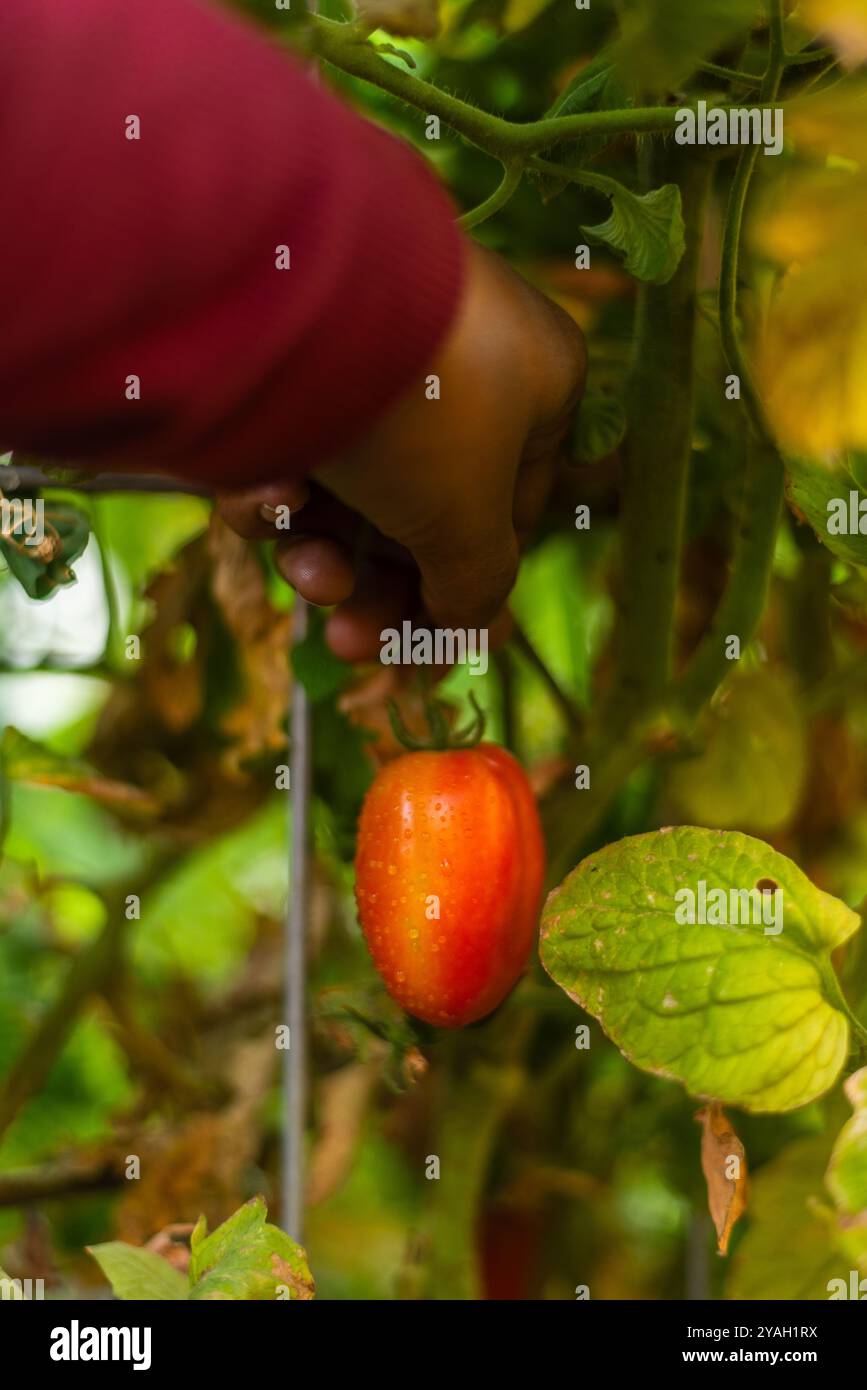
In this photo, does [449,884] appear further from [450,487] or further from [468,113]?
[468,113]

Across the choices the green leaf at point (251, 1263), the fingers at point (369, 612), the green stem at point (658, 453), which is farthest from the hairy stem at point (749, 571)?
the green leaf at point (251, 1263)

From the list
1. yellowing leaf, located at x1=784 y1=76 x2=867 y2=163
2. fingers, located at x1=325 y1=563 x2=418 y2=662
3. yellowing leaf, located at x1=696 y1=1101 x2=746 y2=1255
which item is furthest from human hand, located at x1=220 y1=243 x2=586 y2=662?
yellowing leaf, located at x1=696 y1=1101 x2=746 y2=1255

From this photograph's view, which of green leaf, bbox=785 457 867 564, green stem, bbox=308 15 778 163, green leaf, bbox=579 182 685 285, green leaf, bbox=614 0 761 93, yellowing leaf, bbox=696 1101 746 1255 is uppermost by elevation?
green stem, bbox=308 15 778 163

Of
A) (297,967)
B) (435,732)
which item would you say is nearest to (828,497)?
(435,732)

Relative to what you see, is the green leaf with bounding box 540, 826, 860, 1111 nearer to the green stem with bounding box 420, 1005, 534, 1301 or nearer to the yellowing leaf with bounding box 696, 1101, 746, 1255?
the yellowing leaf with bounding box 696, 1101, 746, 1255
